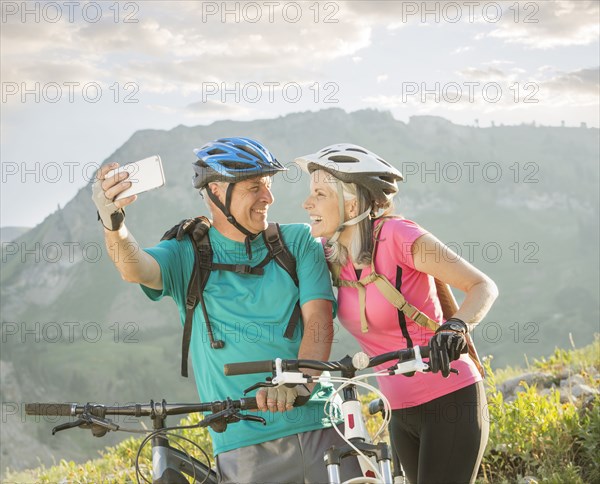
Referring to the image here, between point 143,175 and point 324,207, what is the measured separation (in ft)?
4.40

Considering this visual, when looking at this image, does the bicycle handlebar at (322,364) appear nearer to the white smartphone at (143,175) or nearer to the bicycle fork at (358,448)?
the bicycle fork at (358,448)

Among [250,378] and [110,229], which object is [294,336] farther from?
[110,229]

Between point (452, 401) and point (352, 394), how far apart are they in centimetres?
133

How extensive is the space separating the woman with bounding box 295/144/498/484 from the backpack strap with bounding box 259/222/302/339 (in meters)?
0.26

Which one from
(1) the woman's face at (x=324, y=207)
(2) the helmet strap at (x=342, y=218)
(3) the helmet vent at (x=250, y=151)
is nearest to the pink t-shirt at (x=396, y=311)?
(2) the helmet strap at (x=342, y=218)

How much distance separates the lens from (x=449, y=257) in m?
4.43

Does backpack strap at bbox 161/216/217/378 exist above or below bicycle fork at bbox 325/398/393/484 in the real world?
above

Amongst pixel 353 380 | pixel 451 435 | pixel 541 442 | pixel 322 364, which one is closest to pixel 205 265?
pixel 322 364

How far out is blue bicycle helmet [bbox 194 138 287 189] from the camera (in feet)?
16.1

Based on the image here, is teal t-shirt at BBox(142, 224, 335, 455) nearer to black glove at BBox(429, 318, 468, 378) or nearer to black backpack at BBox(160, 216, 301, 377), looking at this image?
black backpack at BBox(160, 216, 301, 377)

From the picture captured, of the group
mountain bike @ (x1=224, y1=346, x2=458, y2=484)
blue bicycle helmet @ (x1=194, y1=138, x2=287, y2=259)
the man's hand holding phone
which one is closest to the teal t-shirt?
blue bicycle helmet @ (x1=194, y1=138, x2=287, y2=259)

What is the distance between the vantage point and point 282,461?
14.0ft

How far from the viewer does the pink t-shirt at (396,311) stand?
4.64m

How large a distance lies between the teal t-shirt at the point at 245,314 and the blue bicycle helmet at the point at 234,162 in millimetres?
446
